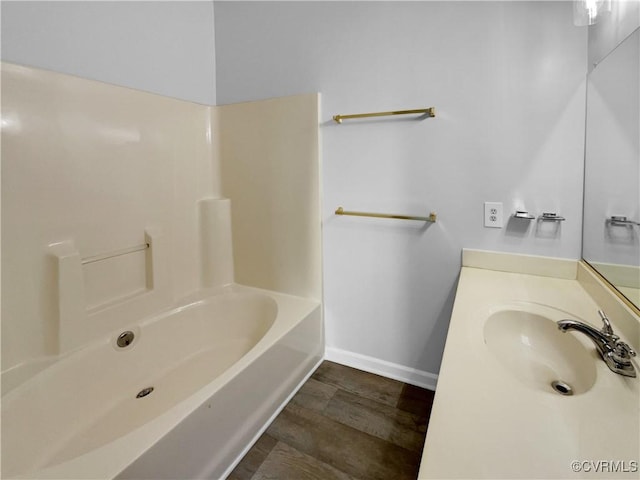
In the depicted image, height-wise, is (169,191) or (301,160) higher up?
(301,160)

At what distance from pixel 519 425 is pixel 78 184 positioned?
6.08 ft

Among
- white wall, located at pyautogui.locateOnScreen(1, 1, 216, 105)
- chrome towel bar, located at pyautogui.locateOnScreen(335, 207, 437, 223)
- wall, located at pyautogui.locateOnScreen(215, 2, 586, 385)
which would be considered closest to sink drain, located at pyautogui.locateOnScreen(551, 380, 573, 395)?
wall, located at pyautogui.locateOnScreen(215, 2, 586, 385)

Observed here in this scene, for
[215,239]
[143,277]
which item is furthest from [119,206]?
[215,239]

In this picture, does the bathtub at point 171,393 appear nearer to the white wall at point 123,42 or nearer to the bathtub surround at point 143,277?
the bathtub surround at point 143,277

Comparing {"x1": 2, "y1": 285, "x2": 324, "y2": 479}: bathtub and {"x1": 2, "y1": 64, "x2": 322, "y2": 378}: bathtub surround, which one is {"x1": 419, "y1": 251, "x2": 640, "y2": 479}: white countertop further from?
{"x1": 2, "y1": 64, "x2": 322, "y2": 378}: bathtub surround

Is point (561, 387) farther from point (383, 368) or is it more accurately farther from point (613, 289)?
point (383, 368)

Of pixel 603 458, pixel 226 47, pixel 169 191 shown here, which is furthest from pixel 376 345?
pixel 226 47

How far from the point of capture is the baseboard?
69.7 inches

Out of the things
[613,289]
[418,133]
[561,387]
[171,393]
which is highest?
[418,133]

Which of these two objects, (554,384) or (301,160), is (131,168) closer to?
(301,160)

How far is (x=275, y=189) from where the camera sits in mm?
2008

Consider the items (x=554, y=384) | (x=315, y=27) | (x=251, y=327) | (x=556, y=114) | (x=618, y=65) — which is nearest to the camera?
(x=554, y=384)

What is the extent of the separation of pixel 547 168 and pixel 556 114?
0.22m

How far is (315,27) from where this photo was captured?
1.79m
